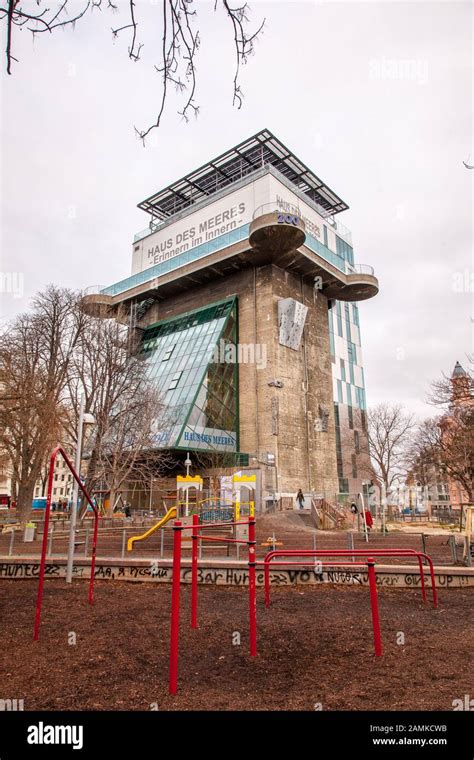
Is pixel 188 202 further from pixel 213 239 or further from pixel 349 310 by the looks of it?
pixel 349 310

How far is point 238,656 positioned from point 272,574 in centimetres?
496

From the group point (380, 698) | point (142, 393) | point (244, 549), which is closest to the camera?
point (380, 698)

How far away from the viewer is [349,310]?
176 ft

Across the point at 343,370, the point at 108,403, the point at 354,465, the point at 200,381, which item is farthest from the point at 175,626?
the point at 343,370

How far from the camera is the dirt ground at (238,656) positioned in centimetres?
437

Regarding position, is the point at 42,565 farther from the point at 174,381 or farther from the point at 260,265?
the point at 260,265

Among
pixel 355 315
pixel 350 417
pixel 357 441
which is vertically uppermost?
pixel 355 315

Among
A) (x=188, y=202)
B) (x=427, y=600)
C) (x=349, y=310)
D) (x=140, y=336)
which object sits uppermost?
(x=188, y=202)

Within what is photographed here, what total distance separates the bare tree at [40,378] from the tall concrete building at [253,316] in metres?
5.72

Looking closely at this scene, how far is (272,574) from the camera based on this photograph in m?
10.5

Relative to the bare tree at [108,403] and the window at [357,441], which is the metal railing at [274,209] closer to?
Result: the bare tree at [108,403]

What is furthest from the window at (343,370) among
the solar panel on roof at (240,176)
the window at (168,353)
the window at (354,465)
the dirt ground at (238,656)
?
the dirt ground at (238,656)
